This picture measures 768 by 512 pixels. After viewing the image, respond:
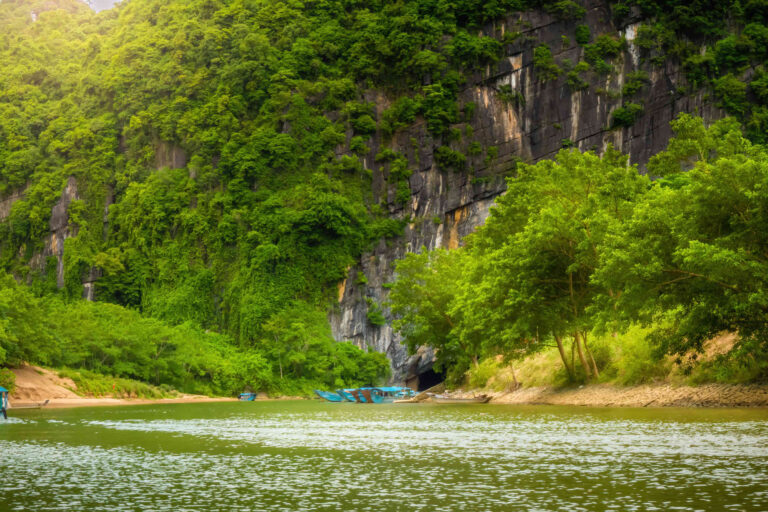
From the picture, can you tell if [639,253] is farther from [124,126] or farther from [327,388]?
[124,126]

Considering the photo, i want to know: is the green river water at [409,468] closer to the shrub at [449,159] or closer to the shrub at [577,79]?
the shrub at [449,159]

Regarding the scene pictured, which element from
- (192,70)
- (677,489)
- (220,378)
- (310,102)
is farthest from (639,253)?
(192,70)

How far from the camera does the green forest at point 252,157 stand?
255 ft

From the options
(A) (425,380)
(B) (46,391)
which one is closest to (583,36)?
(A) (425,380)

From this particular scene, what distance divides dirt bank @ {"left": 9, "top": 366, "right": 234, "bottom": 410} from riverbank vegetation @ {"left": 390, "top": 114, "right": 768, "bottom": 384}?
24.6 meters

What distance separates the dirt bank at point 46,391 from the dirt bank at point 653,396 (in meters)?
31.2

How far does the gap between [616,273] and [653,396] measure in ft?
29.4

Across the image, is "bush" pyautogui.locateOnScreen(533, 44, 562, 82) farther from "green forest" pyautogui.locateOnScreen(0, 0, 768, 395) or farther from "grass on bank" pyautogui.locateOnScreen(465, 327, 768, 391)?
"grass on bank" pyautogui.locateOnScreen(465, 327, 768, 391)

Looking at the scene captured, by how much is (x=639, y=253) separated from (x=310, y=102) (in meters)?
86.6

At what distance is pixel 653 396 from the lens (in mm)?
36500

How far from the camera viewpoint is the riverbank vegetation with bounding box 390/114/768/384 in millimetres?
26750

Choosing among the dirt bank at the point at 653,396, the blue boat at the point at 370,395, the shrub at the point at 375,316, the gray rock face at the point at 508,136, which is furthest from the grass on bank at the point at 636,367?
the gray rock face at the point at 508,136

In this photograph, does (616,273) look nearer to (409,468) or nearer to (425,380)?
(409,468)

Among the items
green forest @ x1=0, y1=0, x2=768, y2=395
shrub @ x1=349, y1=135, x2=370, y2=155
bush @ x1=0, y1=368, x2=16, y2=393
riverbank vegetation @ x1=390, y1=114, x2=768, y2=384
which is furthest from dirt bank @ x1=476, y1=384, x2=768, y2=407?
shrub @ x1=349, y1=135, x2=370, y2=155
